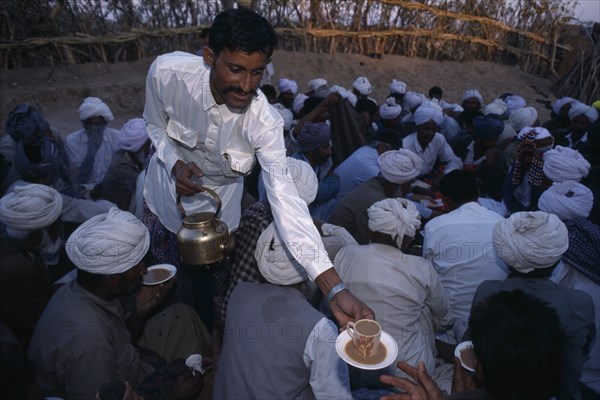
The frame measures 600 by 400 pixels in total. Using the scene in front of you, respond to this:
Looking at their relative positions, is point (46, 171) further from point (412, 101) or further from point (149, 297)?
point (412, 101)

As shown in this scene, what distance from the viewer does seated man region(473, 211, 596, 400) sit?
2.16 meters

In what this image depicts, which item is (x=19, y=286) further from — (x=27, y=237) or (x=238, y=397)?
→ (x=238, y=397)

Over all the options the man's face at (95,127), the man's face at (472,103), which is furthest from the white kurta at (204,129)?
the man's face at (472,103)

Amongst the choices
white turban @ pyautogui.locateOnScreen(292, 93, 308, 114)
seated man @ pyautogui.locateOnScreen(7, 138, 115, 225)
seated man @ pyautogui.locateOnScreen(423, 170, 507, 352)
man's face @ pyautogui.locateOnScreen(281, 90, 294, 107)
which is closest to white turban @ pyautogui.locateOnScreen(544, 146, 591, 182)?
seated man @ pyautogui.locateOnScreen(423, 170, 507, 352)

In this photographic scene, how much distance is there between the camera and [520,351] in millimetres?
1412

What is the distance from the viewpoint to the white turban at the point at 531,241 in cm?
232

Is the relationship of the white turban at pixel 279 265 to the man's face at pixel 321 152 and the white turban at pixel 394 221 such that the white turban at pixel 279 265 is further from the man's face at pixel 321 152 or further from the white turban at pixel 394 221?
the man's face at pixel 321 152

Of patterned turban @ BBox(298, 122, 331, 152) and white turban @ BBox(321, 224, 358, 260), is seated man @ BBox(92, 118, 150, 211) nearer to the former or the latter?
patterned turban @ BBox(298, 122, 331, 152)

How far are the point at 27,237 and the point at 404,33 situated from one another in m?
13.6

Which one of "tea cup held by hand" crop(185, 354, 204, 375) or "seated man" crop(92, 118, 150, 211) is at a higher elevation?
"seated man" crop(92, 118, 150, 211)

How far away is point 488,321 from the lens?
1.52 meters

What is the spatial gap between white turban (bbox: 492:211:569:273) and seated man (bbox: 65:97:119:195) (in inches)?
175

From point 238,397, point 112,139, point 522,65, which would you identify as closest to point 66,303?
point 238,397

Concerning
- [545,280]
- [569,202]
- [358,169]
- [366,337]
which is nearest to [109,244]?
[366,337]
